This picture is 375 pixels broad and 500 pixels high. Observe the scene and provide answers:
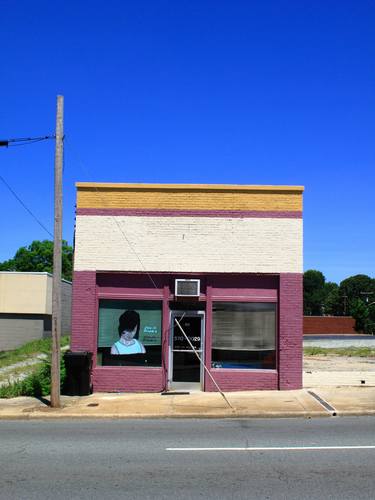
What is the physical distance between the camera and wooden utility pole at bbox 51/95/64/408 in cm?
1314

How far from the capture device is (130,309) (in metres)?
16.1

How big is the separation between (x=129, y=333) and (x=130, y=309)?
65 centimetres

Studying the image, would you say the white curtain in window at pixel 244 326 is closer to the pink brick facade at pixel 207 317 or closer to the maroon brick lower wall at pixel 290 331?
the pink brick facade at pixel 207 317

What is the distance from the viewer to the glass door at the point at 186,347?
1584 cm

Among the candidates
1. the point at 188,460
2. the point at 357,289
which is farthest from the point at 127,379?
the point at 357,289

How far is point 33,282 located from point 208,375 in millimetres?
21659

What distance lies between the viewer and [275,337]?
628 inches

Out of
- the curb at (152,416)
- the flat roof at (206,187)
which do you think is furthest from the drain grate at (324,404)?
the flat roof at (206,187)

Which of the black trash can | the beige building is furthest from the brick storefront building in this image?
the beige building

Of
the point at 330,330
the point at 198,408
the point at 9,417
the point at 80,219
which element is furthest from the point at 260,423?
the point at 330,330

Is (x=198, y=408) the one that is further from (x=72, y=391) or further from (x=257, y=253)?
(x=257, y=253)

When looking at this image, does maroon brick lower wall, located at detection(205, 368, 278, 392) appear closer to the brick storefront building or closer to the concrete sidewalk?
the brick storefront building

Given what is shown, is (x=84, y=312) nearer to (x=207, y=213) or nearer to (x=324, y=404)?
(x=207, y=213)

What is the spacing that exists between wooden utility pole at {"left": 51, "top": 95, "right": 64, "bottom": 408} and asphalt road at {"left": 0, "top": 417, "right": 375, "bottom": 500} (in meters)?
1.78
